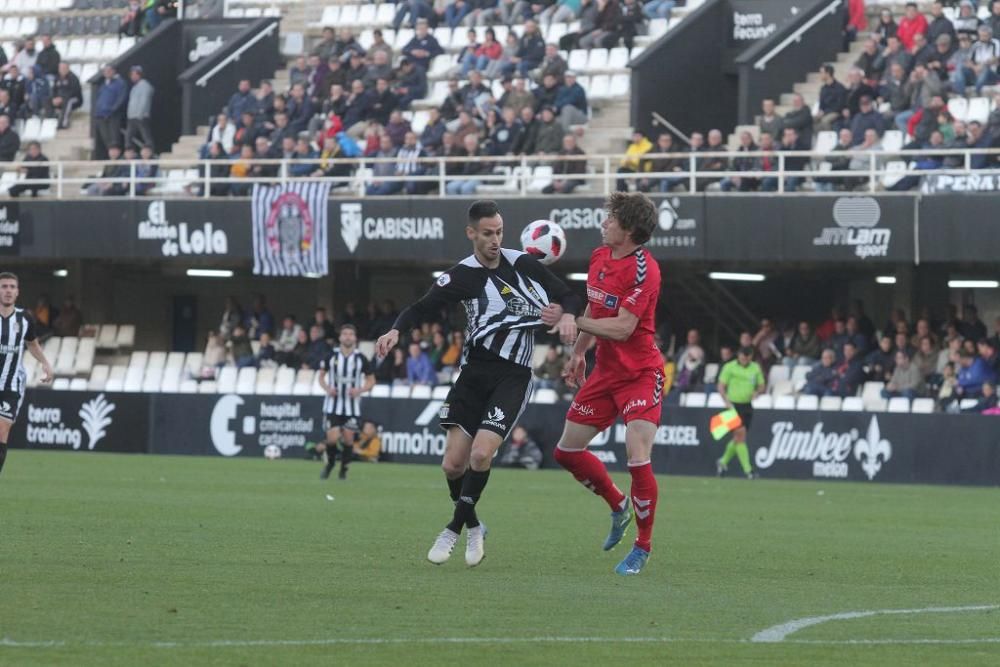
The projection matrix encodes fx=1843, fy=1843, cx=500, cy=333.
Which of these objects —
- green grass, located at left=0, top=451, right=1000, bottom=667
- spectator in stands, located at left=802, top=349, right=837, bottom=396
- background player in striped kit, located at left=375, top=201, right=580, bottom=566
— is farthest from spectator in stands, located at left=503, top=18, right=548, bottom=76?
background player in striped kit, located at left=375, top=201, right=580, bottom=566

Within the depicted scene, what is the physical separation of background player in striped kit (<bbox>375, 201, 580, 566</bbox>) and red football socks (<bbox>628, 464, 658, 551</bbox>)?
789 mm

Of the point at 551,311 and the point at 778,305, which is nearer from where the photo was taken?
the point at 551,311

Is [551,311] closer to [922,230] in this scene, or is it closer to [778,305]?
[922,230]

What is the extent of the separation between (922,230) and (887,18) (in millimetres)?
4461

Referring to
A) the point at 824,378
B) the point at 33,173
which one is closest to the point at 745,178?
the point at 824,378

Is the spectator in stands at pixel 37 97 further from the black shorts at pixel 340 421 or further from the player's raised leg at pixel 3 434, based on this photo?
the player's raised leg at pixel 3 434

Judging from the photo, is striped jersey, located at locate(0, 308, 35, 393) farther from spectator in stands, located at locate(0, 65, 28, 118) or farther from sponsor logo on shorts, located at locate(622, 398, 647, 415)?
spectator in stands, located at locate(0, 65, 28, 118)

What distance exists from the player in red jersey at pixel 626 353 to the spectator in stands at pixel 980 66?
1836cm

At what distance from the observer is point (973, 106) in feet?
91.2

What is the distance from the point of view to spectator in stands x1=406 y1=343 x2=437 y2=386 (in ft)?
99.8

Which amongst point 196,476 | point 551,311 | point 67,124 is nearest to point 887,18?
point 196,476

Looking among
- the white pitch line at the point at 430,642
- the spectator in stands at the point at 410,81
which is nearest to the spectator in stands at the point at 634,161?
the spectator in stands at the point at 410,81

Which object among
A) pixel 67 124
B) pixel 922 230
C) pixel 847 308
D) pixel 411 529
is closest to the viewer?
pixel 411 529

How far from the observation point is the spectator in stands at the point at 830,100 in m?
28.5
